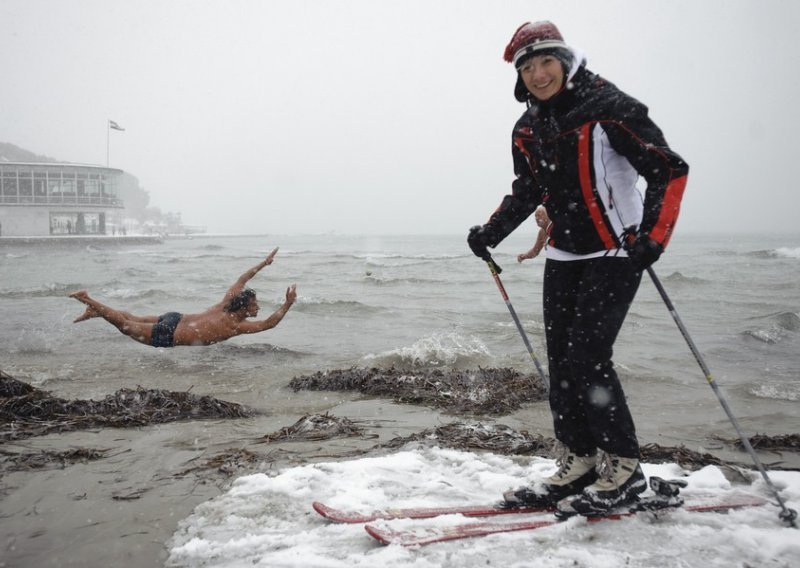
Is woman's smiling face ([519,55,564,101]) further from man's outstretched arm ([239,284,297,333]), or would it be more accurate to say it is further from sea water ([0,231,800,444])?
man's outstretched arm ([239,284,297,333])

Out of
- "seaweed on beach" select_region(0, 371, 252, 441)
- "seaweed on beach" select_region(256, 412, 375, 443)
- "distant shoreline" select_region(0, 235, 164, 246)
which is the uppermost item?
"distant shoreline" select_region(0, 235, 164, 246)

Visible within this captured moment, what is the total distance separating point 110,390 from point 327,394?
2.95 m

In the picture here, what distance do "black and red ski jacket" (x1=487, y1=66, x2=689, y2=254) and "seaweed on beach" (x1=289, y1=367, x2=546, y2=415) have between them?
3.36 m

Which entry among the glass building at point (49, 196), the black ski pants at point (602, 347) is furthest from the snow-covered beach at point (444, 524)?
the glass building at point (49, 196)

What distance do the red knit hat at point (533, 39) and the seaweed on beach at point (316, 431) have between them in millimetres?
3282

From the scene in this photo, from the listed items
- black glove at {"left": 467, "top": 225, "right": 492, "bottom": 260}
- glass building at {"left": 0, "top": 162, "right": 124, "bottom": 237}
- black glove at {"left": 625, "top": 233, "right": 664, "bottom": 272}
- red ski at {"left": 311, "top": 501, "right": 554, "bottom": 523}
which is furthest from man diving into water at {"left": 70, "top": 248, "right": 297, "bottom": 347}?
glass building at {"left": 0, "top": 162, "right": 124, "bottom": 237}

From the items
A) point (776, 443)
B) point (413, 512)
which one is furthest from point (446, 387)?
point (413, 512)

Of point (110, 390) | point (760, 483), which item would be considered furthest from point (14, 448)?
point (760, 483)

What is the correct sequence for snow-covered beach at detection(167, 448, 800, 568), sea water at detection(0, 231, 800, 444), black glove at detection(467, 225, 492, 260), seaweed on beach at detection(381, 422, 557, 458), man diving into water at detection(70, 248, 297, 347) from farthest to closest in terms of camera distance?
1. man diving into water at detection(70, 248, 297, 347)
2. sea water at detection(0, 231, 800, 444)
3. seaweed on beach at detection(381, 422, 557, 458)
4. black glove at detection(467, 225, 492, 260)
5. snow-covered beach at detection(167, 448, 800, 568)

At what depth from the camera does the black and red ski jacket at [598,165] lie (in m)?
2.65

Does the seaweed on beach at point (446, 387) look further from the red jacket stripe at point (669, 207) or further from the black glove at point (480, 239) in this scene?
the red jacket stripe at point (669, 207)

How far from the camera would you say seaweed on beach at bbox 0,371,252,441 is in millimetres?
4656

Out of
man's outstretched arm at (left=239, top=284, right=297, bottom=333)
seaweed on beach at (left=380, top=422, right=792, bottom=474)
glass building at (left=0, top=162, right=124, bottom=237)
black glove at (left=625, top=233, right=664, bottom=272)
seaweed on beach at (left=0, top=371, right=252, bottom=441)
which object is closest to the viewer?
black glove at (left=625, top=233, right=664, bottom=272)

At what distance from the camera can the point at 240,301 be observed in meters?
8.83
